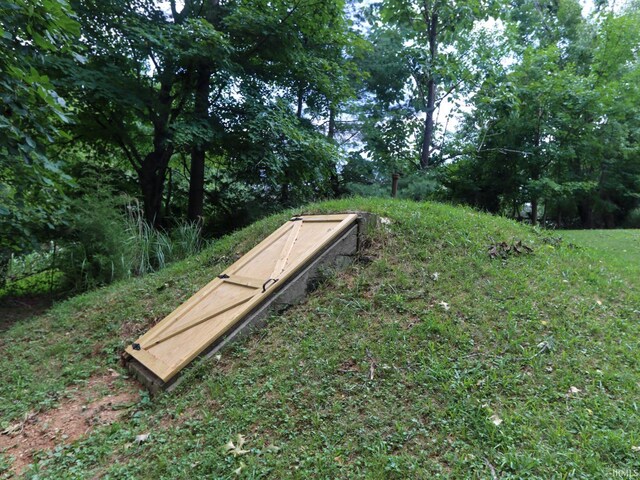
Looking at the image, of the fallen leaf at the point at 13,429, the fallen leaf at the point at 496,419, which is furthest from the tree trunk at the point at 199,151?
the fallen leaf at the point at 496,419

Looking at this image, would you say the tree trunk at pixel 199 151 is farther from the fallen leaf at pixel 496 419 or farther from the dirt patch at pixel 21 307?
the fallen leaf at pixel 496 419

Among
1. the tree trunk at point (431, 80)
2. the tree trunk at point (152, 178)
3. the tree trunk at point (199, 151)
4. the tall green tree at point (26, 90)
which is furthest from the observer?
the tree trunk at point (431, 80)

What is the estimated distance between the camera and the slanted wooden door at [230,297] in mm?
3076

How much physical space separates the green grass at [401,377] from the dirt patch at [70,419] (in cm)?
12

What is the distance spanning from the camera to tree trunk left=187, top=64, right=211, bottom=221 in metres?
6.90

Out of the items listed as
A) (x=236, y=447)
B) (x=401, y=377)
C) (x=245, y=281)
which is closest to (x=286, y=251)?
(x=245, y=281)

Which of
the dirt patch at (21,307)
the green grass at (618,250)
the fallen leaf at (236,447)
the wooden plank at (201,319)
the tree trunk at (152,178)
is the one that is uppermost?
the tree trunk at (152,178)

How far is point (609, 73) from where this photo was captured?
12.0m

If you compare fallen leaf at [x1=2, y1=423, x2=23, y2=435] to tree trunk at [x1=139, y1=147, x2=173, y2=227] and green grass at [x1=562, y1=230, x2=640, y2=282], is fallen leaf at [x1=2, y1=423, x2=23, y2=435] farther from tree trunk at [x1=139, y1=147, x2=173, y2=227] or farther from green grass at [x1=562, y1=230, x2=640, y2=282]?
green grass at [x1=562, y1=230, x2=640, y2=282]

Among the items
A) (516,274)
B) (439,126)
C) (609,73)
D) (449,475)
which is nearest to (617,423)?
(449,475)

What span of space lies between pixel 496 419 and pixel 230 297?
8.17 feet

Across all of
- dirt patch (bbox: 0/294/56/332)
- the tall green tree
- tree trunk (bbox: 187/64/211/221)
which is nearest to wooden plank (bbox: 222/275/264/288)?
the tall green tree

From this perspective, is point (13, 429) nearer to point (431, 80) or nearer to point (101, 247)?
point (101, 247)

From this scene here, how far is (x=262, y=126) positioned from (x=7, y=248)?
4.32 m
